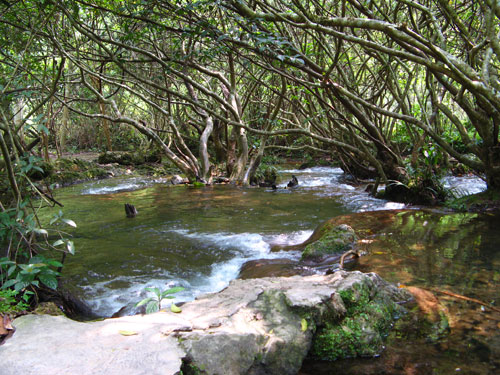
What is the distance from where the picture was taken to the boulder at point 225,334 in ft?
6.19

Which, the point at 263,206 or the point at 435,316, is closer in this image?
the point at 435,316

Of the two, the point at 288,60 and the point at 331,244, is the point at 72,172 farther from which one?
the point at 331,244

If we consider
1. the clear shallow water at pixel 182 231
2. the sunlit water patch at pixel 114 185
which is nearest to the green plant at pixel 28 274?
the clear shallow water at pixel 182 231

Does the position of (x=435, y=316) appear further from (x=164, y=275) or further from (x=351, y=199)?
(x=351, y=199)

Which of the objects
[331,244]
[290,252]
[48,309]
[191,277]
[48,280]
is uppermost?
[48,280]

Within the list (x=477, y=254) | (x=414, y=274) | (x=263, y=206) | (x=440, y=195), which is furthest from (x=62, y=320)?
(x=440, y=195)

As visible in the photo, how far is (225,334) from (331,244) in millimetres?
2557

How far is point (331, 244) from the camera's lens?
4.46 meters

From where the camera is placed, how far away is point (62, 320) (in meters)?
2.40

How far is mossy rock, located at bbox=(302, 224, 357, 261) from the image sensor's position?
14.3 feet

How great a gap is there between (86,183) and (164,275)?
10086 millimetres

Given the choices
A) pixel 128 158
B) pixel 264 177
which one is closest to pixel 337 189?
pixel 264 177

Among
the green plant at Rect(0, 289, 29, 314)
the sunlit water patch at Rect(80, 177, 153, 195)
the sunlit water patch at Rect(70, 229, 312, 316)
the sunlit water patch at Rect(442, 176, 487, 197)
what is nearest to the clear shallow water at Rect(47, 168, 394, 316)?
the sunlit water patch at Rect(70, 229, 312, 316)

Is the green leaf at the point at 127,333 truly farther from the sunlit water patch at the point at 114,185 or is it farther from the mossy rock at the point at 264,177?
the sunlit water patch at the point at 114,185
